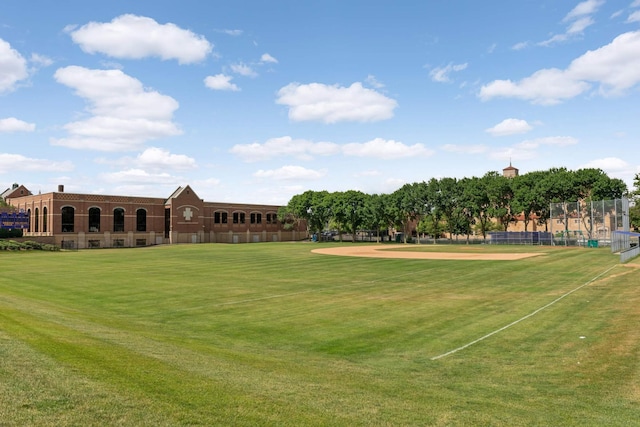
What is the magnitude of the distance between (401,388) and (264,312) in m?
11.3

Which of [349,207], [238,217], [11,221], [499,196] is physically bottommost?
[11,221]

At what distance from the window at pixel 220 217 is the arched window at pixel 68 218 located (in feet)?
108

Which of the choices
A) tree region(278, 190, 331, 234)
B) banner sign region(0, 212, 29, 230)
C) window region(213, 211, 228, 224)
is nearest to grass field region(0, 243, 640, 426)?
banner sign region(0, 212, 29, 230)

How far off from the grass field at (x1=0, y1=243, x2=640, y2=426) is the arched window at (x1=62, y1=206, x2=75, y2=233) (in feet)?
218

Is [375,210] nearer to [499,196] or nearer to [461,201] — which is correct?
[461,201]

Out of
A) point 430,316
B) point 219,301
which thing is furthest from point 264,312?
point 430,316

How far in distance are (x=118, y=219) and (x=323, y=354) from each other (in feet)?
304

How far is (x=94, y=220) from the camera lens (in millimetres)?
91438

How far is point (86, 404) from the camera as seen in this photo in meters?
6.43

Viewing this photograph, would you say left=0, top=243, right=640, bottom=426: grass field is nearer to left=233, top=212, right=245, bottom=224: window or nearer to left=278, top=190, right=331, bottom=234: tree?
left=278, top=190, right=331, bottom=234: tree

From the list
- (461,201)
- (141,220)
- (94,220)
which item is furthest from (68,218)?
(461,201)

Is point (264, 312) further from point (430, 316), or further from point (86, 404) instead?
point (86, 404)

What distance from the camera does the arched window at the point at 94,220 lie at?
9081 centimetres

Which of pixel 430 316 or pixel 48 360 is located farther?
pixel 430 316
